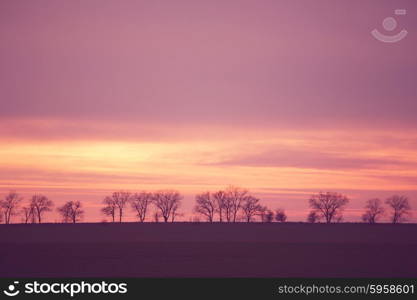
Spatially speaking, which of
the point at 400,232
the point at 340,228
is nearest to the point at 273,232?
the point at 340,228

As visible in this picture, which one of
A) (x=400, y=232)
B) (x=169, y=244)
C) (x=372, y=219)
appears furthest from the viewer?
(x=372, y=219)

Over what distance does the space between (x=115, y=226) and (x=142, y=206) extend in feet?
112

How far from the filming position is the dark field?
Result: 163ft

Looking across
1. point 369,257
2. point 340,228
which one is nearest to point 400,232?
point 340,228

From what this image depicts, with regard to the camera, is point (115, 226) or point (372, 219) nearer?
point (115, 226)

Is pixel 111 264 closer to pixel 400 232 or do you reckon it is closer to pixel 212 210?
pixel 400 232

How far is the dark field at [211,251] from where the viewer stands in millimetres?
49812

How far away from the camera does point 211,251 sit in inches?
2603

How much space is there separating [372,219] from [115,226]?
210ft

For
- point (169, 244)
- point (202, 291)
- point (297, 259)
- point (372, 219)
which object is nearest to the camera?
point (202, 291)

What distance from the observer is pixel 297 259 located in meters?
58.7

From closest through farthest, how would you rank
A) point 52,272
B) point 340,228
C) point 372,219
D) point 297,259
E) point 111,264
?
1. point 52,272
2. point 111,264
3. point 297,259
4. point 340,228
5. point 372,219

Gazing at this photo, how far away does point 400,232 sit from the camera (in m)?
94.8

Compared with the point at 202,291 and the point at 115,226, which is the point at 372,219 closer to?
the point at 115,226
